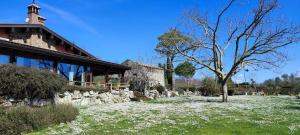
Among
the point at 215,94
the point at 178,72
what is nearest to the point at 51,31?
the point at 215,94

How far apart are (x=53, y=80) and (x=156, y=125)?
45.1 ft

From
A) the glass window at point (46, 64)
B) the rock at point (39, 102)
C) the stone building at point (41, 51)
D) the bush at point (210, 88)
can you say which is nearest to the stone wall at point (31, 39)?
the stone building at point (41, 51)

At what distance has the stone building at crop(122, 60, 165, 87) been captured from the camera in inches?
2650

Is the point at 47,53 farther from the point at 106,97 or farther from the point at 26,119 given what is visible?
the point at 26,119

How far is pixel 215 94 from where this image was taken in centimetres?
7144

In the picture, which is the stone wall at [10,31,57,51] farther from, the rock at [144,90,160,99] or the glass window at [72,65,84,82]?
the rock at [144,90,160,99]

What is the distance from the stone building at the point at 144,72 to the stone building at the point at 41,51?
11645 millimetres

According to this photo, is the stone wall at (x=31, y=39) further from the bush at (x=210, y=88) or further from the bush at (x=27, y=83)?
the bush at (x=210, y=88)

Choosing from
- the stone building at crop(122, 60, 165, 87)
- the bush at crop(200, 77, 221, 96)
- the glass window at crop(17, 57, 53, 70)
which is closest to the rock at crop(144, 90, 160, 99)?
the stone building at crop(122, 60, 165, 87)

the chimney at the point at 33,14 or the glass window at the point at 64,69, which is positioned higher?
the chimney at the point at 33,14

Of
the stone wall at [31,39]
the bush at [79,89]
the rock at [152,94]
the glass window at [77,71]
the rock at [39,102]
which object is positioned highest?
the stone wall at [31,39]

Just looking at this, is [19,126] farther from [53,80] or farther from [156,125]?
[53,80]

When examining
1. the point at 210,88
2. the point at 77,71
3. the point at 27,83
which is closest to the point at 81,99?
the point at 77,71

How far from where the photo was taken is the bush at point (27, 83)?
2764 centimetres
